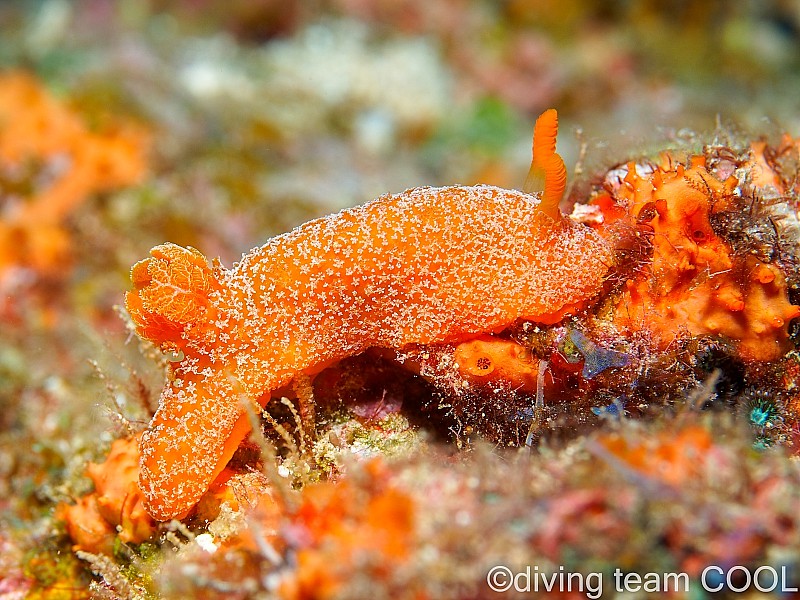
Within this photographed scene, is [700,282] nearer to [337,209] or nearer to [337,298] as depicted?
[337,298]

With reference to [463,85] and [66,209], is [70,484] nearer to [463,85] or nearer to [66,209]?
[66,209]

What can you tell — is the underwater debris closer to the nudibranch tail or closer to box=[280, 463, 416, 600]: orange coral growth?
the nudibranch tail

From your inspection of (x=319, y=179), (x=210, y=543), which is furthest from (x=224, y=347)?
(x=319, y=179)

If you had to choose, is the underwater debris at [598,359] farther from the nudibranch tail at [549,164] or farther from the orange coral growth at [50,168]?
the orange coral growth at [50,168]

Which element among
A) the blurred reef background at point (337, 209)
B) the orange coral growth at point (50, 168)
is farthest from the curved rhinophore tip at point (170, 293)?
the orange coral growth at point (50, 168)

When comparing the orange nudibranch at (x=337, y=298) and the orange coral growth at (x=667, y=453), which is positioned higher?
the orange nudibranch at (x=337, y=298)

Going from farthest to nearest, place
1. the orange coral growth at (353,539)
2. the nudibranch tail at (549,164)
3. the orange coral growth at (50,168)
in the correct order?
the orange coral growth at (50,168) < the nudibranch tail at (549,164) < the orange coral growth at (353,539)

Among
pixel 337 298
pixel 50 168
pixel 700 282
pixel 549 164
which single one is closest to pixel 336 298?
pixel 337 298
